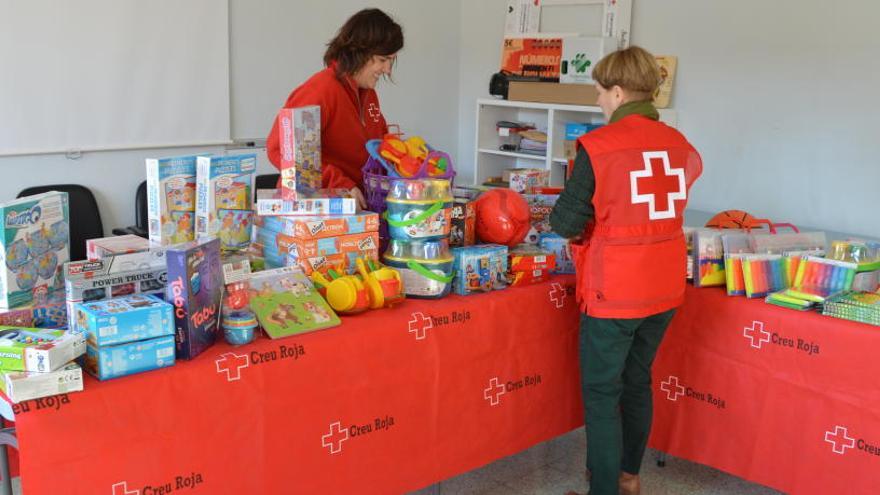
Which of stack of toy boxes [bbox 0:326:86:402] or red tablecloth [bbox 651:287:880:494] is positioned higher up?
stack of toy boxes [bbox 0:326:86:402]

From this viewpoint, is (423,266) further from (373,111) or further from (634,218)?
(373,111)

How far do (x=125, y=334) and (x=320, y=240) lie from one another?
62cm

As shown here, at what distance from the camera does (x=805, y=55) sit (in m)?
4.11

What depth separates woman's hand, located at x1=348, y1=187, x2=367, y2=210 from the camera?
Result: 2.39 m

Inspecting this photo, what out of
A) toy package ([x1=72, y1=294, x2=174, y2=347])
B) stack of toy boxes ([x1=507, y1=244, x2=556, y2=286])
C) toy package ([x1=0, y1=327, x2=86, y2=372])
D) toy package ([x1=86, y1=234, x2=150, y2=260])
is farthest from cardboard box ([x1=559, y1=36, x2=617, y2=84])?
toy package ([x1=0, y1=327, x2=86, y2=372])

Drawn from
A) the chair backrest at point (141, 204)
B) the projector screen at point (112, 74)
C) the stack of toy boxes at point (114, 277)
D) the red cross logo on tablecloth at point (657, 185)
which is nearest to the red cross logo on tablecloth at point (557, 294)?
the red cross logo on tablecloth at point (657, 185)

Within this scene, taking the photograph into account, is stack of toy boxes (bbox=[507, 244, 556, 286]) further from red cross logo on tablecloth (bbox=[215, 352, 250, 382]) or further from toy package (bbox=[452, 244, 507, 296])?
red cross logo on tablecloth (bbox=[215, 352, 250, 382])

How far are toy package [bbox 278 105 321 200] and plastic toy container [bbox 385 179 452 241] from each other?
0.82 ft

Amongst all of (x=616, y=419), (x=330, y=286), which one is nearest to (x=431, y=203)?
(x=330, y=286)

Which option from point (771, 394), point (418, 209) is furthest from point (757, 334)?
point (418, 209)

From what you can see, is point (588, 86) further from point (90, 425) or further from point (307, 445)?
point (90, 425)

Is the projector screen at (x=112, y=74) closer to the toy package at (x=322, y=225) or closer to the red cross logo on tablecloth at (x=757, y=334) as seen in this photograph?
the toy package at (x=322, y=225)

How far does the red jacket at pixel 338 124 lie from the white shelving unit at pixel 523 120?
2281 millimetres

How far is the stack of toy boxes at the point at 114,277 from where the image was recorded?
178cm
